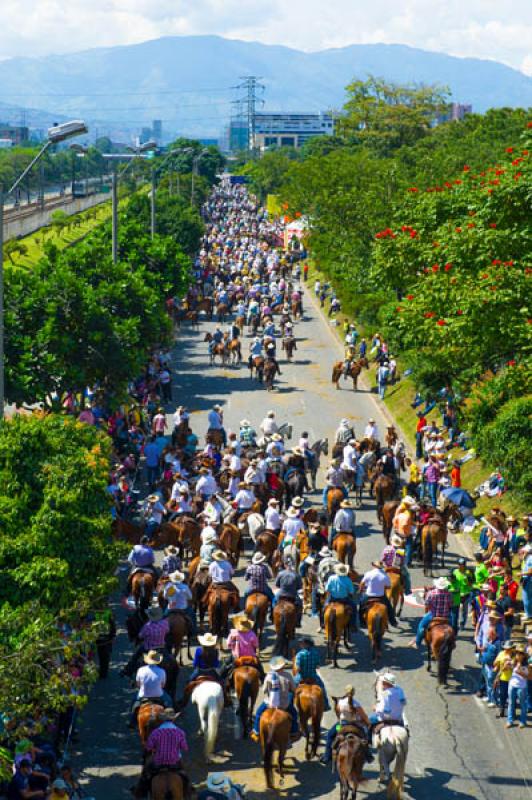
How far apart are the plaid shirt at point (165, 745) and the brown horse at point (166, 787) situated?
0.29 metres

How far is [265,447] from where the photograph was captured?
32.0 metres

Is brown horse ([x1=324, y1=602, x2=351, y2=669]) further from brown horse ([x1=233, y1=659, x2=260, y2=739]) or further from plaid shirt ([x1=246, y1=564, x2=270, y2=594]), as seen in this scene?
brown horse ([x1=233, y1=659, x2=260, y2=739])

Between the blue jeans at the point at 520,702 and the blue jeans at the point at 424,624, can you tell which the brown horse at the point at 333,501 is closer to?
the blue jeans at the point at 424,624

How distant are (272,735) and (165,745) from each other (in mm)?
1632

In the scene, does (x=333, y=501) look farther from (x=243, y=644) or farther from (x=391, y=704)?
(x=391, y=704)

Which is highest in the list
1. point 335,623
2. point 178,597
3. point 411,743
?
point 178,597

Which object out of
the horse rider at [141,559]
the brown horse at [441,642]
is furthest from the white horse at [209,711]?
the horse rider at [141,559]

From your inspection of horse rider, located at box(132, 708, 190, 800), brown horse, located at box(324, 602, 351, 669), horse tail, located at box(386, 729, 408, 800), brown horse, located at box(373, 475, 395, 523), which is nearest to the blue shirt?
brown horse, located at box(324, 602, 351, 669)

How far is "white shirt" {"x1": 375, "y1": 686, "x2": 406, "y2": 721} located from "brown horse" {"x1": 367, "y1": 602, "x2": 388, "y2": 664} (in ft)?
13.3

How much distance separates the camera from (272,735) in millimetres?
15961

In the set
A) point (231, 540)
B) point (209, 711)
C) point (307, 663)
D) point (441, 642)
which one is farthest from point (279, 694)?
point (231, 540)

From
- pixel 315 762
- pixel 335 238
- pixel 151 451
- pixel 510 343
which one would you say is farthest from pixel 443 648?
pixel 335 238

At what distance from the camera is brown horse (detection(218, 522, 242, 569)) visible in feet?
81.8

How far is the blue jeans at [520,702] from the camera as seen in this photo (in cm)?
1805
